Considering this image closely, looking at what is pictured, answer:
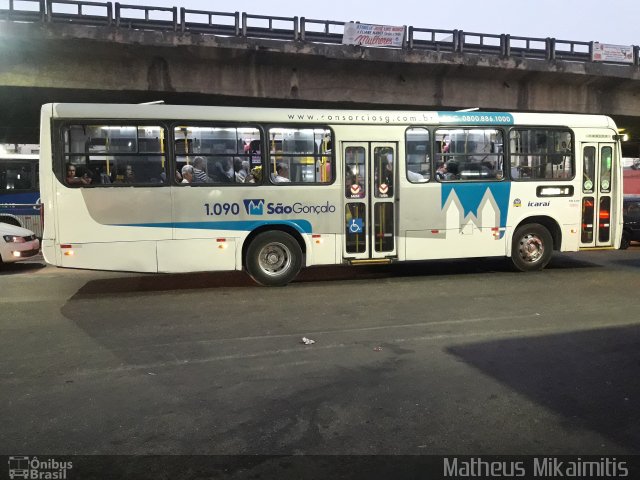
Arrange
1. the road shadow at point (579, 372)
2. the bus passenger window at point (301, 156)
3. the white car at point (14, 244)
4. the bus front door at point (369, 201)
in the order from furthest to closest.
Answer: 1. the white car at point (14, 244)
2. the bus front door at point (369, 201)
3. the bus passenger window at point (301, 156)
4. the road shadow at point (579, 372)

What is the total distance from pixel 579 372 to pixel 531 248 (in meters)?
6.29

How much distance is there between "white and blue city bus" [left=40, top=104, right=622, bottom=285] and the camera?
920cm

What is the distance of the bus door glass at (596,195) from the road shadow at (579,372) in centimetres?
492

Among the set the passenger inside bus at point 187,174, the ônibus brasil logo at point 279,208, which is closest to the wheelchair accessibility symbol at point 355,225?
the ônibus brasil logo at point 279,208

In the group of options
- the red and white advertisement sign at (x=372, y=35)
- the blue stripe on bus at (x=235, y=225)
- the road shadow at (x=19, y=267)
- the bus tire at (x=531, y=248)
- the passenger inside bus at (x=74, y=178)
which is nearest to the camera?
the passenger inside bus at (x=74, y=178)

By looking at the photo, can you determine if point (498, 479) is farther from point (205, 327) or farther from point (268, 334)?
point (205, 327)

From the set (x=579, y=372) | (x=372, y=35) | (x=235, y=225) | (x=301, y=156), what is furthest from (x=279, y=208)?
(x=372, y=35)

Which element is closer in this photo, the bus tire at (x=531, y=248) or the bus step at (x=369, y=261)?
the bus step at (x=369, y=261)

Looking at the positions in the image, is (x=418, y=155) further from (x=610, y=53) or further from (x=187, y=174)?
(x=610, y=53)

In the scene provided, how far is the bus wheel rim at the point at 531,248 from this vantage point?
36.9 ft

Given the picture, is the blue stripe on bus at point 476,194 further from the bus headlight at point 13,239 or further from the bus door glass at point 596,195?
the bus headlight at point 13,239

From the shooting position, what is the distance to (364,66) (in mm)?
19516

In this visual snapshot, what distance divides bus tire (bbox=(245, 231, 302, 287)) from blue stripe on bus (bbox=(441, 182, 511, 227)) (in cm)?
297

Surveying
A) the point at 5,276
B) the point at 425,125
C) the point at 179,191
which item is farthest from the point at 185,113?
the point at 5,276
